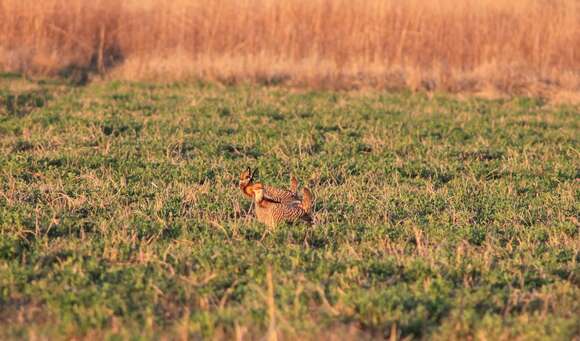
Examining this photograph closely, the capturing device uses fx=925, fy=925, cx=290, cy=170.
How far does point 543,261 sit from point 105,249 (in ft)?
8.84

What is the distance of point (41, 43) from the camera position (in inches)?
642

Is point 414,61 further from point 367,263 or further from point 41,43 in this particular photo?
point 367,263

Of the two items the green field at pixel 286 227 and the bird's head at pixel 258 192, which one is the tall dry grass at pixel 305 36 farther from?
the bird's head at pixel 258 192

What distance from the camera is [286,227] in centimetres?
632

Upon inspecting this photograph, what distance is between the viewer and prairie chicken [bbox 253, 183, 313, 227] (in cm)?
634

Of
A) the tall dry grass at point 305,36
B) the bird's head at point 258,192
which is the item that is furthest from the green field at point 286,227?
the tall dry grass at point 305,36

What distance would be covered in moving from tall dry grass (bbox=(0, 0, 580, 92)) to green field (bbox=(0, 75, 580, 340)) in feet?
12.7

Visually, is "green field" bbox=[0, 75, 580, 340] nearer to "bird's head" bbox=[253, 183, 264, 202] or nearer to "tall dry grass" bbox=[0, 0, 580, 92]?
"bird's head" bbox=[253, 183, 264, 202]

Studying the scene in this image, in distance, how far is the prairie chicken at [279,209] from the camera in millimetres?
6340

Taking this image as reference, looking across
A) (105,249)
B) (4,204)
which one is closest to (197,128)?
(4,204)

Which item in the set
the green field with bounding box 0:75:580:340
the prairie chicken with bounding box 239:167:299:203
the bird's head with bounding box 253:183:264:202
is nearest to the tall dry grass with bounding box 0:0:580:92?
the green field with bounding box 0:75:580:340

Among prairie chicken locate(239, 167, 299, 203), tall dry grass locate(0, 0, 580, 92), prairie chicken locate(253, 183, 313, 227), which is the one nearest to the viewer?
prairie chicken locate(253, 183, 313, 227)

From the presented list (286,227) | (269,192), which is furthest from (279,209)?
(269,192)

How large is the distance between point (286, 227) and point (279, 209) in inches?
5.3
